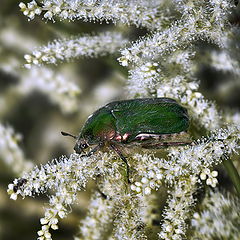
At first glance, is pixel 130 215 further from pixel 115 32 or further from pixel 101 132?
pixel 115 32

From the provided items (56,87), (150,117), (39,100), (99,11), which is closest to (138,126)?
(150,117)

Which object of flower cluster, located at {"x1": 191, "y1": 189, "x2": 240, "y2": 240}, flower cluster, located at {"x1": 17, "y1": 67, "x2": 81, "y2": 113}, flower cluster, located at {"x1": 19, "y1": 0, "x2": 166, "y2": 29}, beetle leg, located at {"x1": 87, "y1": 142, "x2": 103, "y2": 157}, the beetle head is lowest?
flower cluster, located at {"x1": 191, "y1": 189, "x2": 240, "y2": 240}

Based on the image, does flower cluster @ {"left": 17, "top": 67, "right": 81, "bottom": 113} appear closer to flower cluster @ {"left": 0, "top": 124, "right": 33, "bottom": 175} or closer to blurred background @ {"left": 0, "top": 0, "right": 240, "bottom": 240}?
blurred background @ {"left": 0, "top": 0, "right": 240, "bottom": 240}

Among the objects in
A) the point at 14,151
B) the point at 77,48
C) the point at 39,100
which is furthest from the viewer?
the point at 39,100

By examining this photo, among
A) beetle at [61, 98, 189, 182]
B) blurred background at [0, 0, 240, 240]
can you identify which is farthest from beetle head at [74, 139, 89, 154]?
blurred background at [0, 0, 240, 240]

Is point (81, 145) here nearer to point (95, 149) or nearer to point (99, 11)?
point (95, 149)
